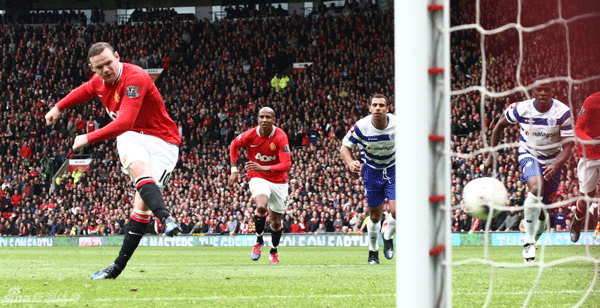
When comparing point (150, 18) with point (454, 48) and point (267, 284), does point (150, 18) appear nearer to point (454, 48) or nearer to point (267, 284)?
point (454, 48)

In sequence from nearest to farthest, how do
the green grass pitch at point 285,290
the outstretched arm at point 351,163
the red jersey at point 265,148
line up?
the green grass pitch at point 285,290
the outstretched arm at point 351,163
the red jersey at point 265,148

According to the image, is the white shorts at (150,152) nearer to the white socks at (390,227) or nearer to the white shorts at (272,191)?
the white socks at (390,227)

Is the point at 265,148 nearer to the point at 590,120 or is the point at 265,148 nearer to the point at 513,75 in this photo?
the point at 590,120

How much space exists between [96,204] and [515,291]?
77.9ft

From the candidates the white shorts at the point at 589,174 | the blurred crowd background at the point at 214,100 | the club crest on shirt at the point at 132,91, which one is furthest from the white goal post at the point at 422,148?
the blurred crowd background at the point at 214,100

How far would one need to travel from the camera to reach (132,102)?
6.57m

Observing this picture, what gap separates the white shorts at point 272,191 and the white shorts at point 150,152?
3.74 metres

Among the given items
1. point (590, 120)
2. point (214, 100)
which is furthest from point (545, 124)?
point (214, 100)

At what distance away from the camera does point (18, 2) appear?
37.0 m

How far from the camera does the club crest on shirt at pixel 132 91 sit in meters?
6.59

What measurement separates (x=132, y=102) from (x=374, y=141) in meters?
4.06

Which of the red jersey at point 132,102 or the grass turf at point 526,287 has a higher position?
the red jersey at point 132,102

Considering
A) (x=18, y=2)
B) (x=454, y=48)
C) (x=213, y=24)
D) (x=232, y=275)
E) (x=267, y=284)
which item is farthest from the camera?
(x=18, y=2)

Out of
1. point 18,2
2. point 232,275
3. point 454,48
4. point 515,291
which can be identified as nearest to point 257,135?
point 232,275
